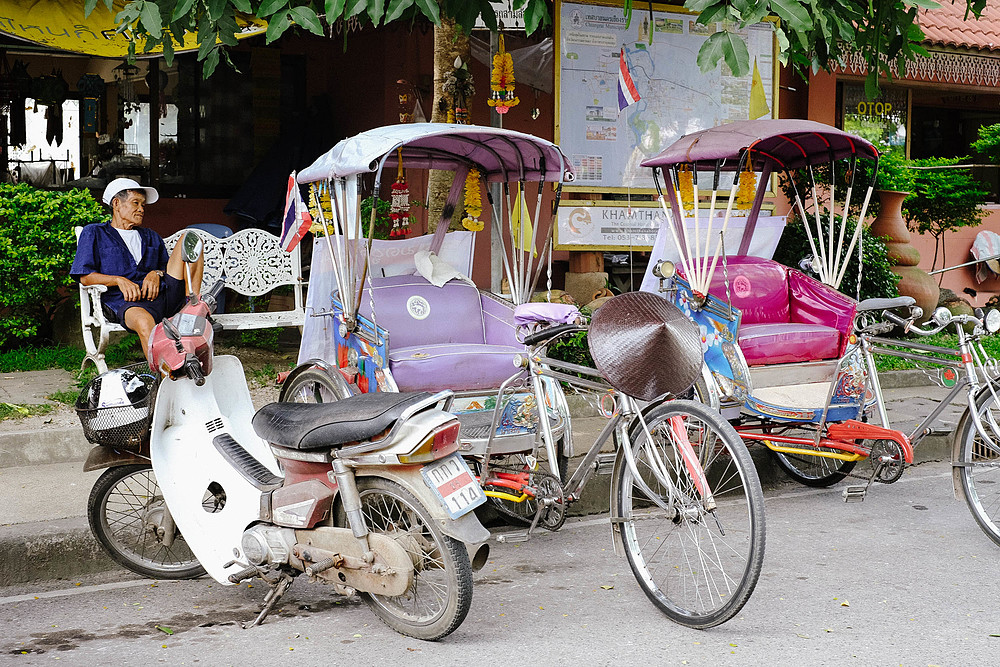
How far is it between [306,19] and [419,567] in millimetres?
2571

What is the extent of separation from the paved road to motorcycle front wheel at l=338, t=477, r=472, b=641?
78mm

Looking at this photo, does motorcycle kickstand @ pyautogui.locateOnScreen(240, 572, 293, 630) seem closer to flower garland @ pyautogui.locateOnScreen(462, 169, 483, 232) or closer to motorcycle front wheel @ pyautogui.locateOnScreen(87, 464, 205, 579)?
motorcycle front wheel @ pyautogui.locateOnScreen(87, 464, 205, 579)

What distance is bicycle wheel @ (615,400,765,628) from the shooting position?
3492 mm

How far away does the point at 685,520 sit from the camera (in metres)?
3.69

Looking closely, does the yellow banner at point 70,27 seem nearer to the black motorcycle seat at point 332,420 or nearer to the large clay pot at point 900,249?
the black motorcycle seat at point 332,420

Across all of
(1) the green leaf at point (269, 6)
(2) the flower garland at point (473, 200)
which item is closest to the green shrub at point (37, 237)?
(2) the flower garland at point (473, 200)

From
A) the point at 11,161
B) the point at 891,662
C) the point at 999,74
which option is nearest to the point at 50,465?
the point at 891,662

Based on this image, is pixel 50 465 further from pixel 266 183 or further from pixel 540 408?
pixel 266 183

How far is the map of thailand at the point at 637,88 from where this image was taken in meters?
8.90

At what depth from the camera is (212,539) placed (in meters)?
3.91

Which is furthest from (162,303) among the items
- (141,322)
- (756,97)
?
(756,97)

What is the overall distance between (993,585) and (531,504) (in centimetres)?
211

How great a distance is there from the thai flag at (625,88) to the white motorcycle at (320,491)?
18.3 ft

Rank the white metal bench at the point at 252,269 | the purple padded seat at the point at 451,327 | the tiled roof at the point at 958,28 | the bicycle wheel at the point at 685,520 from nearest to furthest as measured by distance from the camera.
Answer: the bicycle wheel at the point at 685,520
the purple padded seat at the point at 451,327
the white metal bench at the point at 252,269
the tiled roof at the point at 958,28
